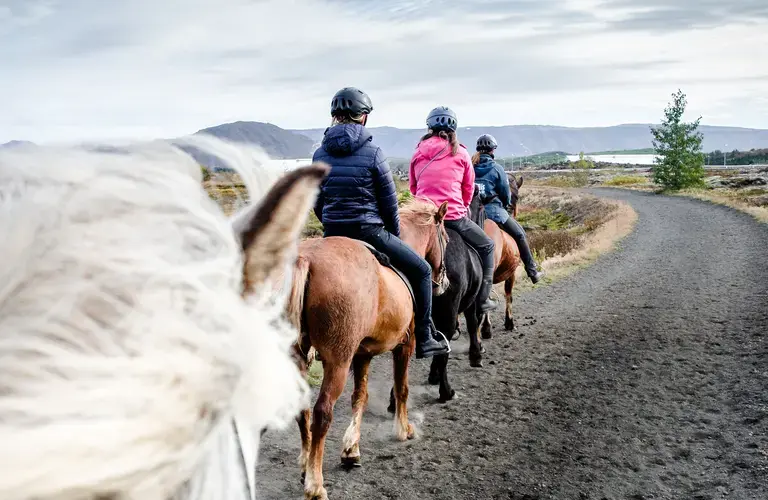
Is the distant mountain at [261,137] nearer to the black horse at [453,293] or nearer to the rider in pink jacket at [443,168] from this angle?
the rider in pink jacket at [443,168]

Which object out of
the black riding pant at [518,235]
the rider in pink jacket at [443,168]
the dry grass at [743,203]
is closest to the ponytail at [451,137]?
the rider in pink jacket at [443,168]

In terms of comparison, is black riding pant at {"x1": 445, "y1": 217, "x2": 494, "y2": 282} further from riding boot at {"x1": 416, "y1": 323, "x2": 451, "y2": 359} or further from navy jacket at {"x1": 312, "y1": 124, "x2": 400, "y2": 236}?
navy jacket at {"x1": 312, "y1": 124, "x2": 400, "y2": 236}

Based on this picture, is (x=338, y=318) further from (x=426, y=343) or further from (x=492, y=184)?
(x=492, y=184)

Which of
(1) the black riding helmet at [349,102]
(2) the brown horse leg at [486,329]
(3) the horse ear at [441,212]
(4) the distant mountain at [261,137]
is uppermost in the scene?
(1) the black riding helmet at [349,102]

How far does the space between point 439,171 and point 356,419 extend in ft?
8.90

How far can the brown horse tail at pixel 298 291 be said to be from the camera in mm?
3953

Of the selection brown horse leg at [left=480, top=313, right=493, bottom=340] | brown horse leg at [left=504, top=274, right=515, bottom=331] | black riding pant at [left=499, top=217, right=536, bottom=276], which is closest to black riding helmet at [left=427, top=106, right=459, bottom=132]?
black riding pant at [left=499, top=217, right=536, bottom=276]

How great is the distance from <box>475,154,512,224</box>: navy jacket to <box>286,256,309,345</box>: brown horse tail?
206 inches

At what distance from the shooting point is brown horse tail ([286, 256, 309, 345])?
395 cm

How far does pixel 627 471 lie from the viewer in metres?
5.00

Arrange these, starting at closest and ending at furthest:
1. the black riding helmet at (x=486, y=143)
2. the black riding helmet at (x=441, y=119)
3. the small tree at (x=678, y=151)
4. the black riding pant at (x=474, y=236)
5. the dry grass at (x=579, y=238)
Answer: the black riding helmet at (x=441, y=119) → the black riding pant at (x=474, y=236) → the black riding helmet at (x=486, y=143) → the dry grass at (x=579, y=238) → the small tree at (x=678, y=151)

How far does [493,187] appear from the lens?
923 centimetres

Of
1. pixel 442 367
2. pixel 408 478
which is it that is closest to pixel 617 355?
pixel 442 367

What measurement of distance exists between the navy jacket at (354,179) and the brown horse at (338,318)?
0.41 m
